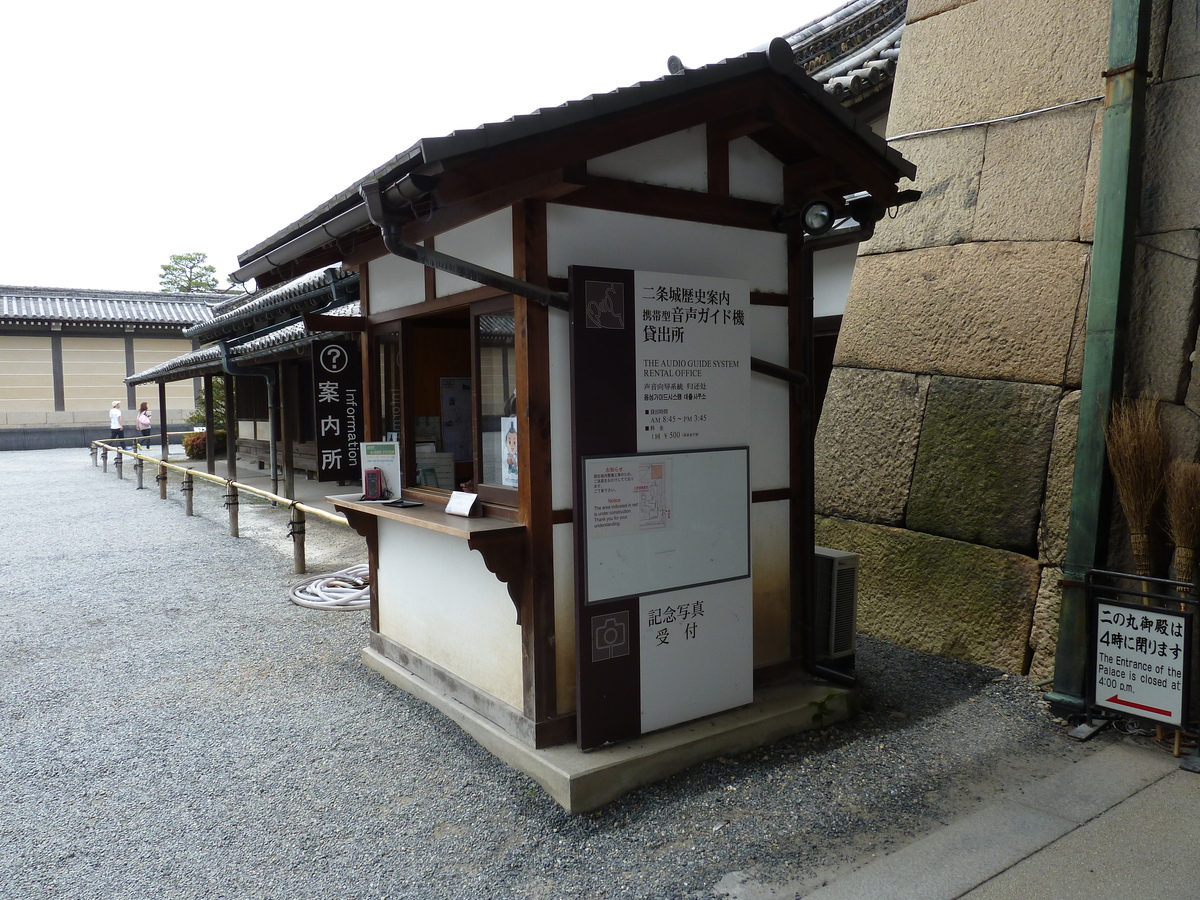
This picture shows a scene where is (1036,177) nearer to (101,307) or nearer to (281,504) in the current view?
(281,504)

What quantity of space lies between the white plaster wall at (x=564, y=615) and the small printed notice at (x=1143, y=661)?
2651 millimetres

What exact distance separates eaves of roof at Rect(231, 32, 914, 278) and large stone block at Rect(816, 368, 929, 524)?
1.77 metres

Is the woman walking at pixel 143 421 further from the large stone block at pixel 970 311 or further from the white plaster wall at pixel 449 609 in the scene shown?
the large stone block at pixel 970 311

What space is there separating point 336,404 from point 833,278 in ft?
20.9

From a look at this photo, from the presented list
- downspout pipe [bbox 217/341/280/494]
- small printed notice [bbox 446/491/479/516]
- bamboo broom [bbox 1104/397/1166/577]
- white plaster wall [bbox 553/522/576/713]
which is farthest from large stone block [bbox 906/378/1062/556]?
downspout pipe [bbox 217/341/280/494]

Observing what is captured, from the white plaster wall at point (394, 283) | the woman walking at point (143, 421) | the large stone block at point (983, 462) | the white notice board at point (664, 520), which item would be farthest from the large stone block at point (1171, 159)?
the woman walking at point (143, 421)

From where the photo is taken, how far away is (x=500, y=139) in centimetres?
308

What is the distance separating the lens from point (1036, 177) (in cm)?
509

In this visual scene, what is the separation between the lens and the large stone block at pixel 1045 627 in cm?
462

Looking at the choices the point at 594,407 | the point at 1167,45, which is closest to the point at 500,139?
the point at 594,407

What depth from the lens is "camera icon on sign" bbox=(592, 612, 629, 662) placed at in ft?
11.8

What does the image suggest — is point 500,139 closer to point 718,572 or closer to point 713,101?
point 713,101

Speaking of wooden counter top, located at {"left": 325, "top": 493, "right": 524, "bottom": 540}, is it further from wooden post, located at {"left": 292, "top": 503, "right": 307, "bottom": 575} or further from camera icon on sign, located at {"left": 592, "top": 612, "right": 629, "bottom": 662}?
wooden post, located at {"left": 292, "top": 503, "right": 307, "bottom": 575}

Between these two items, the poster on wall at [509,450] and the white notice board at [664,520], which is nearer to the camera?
the white notice board at [664,520]
